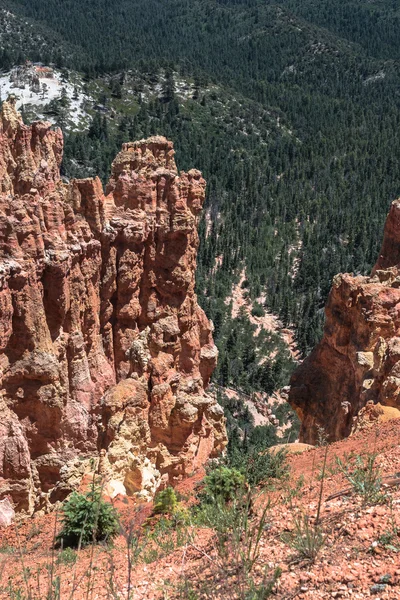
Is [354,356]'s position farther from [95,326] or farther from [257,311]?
[257,311]

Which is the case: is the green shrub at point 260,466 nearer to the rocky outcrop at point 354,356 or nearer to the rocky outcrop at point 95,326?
the rocky outcrop at point 95,326

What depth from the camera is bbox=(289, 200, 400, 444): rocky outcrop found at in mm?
17062

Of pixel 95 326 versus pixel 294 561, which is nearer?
pixel 294 561

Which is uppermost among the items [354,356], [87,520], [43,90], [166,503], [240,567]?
[240,567]

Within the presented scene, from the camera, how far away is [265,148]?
11588cm

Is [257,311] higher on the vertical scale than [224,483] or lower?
lower

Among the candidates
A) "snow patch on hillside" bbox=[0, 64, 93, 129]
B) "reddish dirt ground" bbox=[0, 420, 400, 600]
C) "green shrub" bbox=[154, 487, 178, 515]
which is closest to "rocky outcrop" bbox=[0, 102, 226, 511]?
"green shrub" bbox=[154, 487, 178, 515]

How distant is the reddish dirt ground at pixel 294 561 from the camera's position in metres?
5.83

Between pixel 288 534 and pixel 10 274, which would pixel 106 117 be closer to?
pixel 10 274

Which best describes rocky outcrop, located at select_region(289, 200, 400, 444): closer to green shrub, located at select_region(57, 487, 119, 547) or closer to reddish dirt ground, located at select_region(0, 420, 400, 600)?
reddish dirt ground, located at select_region(0, 420, 400, 600)

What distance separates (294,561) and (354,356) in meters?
14.9

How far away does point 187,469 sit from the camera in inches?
675

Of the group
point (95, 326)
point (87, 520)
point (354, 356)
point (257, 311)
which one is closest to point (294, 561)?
point (87, 520)

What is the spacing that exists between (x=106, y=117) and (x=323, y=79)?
76.9 metres
